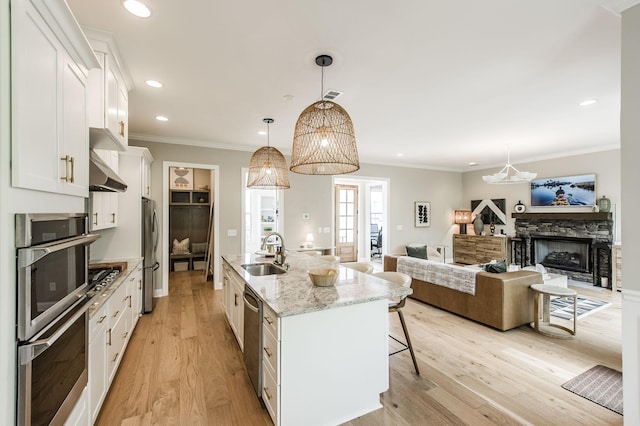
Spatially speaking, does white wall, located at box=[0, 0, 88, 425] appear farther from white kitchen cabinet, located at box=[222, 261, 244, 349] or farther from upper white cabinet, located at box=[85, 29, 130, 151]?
white kitchen cabinet, located at box=[222, 261, 244, 349]

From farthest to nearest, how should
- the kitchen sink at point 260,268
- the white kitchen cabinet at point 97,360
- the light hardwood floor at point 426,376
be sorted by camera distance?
the kitchen sink at point 260,268 < the light hardwood floor at point 426,376 < the white kitchen cabinet at point 97,360

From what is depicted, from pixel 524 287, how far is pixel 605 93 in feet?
7.81

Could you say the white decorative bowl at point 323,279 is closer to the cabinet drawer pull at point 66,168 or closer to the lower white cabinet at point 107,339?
the lower white cabinet at point 107,339

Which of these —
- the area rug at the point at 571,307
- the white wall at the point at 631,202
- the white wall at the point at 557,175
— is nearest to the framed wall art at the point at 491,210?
the white wall at the point at 557,175

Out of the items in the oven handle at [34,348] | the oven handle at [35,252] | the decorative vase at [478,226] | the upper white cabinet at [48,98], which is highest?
the upper white cabinet at [48,98]

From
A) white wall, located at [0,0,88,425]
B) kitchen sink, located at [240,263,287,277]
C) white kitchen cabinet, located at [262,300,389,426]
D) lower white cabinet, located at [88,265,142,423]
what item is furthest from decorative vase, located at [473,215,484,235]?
white wall, located at [0,0,88,425]

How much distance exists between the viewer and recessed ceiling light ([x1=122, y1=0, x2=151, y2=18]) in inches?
73.5

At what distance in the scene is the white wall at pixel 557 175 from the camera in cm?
560

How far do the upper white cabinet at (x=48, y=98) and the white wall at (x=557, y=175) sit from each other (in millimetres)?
7960

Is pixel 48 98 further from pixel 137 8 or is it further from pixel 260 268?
pixel 260 268

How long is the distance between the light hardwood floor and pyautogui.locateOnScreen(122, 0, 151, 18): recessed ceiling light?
279 centimetres

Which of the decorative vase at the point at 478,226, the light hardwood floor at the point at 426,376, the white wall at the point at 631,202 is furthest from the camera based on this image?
the decorative vase at the point at 478,226

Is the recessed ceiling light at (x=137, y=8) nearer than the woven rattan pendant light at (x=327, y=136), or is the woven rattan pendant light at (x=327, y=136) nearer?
the recessed ceiling light at (x=137, y=8)

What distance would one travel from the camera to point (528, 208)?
7000 mm
